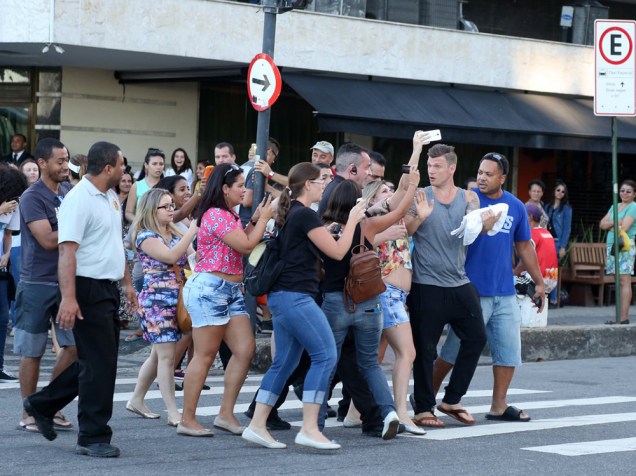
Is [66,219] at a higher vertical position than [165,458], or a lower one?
higher

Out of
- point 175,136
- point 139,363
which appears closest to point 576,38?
point 175,136

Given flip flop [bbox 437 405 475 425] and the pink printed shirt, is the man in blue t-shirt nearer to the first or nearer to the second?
flip flop [bbox 437 405 475 425]

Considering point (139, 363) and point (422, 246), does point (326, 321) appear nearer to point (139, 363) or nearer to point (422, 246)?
point (422, 246)

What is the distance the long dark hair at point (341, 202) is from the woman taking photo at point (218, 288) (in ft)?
1.37

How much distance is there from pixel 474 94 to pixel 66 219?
581 inches

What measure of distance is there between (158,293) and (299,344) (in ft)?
4.61

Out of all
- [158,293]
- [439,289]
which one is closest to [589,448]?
[439,289]

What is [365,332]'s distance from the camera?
877 cm

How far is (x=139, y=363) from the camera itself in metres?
13.2

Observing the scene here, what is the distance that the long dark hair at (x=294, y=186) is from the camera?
846cm

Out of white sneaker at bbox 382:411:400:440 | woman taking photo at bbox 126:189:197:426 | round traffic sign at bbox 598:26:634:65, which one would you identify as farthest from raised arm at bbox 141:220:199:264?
round traffic sign at bbox 598:26:634:65

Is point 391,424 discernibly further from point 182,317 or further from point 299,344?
point 182,317

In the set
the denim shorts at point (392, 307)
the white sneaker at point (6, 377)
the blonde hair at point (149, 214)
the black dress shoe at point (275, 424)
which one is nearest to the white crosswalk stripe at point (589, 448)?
the denim shorts at point (392, 307)

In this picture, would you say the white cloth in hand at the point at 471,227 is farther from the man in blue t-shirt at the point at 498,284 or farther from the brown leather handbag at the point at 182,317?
the brown leather handbag at the point at 182,317
